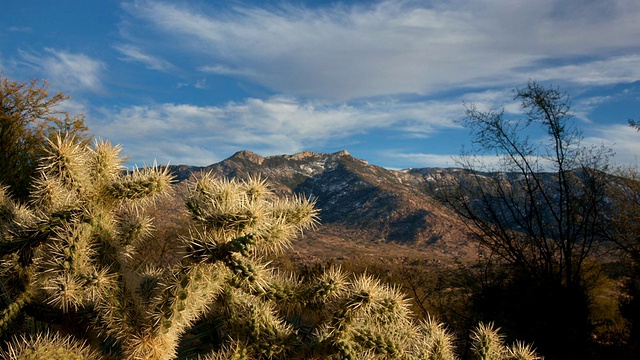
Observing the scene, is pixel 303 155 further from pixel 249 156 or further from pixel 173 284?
pixel 173 284

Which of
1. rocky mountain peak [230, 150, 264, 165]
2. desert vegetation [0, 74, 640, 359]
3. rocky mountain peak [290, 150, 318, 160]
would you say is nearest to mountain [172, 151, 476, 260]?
rocky mountain peak [230, 150, 264, 165]

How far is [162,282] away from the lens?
266 centimetres

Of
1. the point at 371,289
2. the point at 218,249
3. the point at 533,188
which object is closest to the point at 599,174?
the point at 533,188

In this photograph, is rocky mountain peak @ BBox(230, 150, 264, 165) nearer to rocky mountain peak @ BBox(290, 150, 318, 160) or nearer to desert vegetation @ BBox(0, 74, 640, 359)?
rocky mountain peak @ BBox(290, 150, 318, 160)

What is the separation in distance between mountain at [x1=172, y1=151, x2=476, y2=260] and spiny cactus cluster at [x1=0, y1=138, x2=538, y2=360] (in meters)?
44.2

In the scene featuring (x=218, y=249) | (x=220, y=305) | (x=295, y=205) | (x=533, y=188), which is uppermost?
(x=533, y=188)

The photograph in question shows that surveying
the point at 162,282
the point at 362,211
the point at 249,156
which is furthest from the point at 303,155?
the point at 162,282

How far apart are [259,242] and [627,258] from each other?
11.2 meters

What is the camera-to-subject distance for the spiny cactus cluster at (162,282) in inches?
98.0

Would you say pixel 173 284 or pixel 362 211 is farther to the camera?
pixel 362 211

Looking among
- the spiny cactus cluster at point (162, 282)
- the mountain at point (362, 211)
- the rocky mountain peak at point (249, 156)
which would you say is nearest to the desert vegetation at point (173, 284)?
the spiny cactus cluster at point (162, 282)

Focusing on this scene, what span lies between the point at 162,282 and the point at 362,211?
306ft

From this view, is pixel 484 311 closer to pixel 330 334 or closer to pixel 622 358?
pixel 622 358

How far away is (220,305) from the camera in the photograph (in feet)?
9.95
